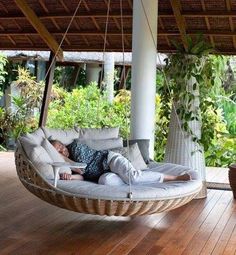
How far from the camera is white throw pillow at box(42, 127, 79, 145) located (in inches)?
176

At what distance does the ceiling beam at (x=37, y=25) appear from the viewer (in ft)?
21.7

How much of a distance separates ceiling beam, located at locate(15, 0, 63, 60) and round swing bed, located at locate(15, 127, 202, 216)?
3294mm

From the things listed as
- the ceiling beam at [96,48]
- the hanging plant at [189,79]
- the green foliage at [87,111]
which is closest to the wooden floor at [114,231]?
the hanging plant at [189,79]

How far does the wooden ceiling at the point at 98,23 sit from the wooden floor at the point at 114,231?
2.65 meters

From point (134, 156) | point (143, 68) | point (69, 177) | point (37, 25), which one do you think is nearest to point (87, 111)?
point (37, 25)

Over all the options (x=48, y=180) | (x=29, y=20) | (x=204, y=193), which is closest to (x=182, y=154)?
(x=204, y=193)

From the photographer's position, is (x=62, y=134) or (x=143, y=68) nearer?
(x=62, y=134)

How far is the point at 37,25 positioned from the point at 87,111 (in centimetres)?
208

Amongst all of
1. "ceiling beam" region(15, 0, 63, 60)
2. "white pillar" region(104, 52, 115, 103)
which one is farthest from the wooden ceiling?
"white pillar" region(104, 52, 115, 103)

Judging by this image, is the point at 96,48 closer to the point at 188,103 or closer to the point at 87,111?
the point at 87,111

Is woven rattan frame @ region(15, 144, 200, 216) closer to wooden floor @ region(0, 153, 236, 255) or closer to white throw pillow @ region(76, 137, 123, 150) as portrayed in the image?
wooden floor @ region(0, 153, 236, 255)

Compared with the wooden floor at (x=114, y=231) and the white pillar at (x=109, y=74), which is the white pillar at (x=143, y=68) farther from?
the white pillar at (x=109, y=74)

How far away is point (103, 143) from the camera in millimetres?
4656

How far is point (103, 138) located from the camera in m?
4.77
